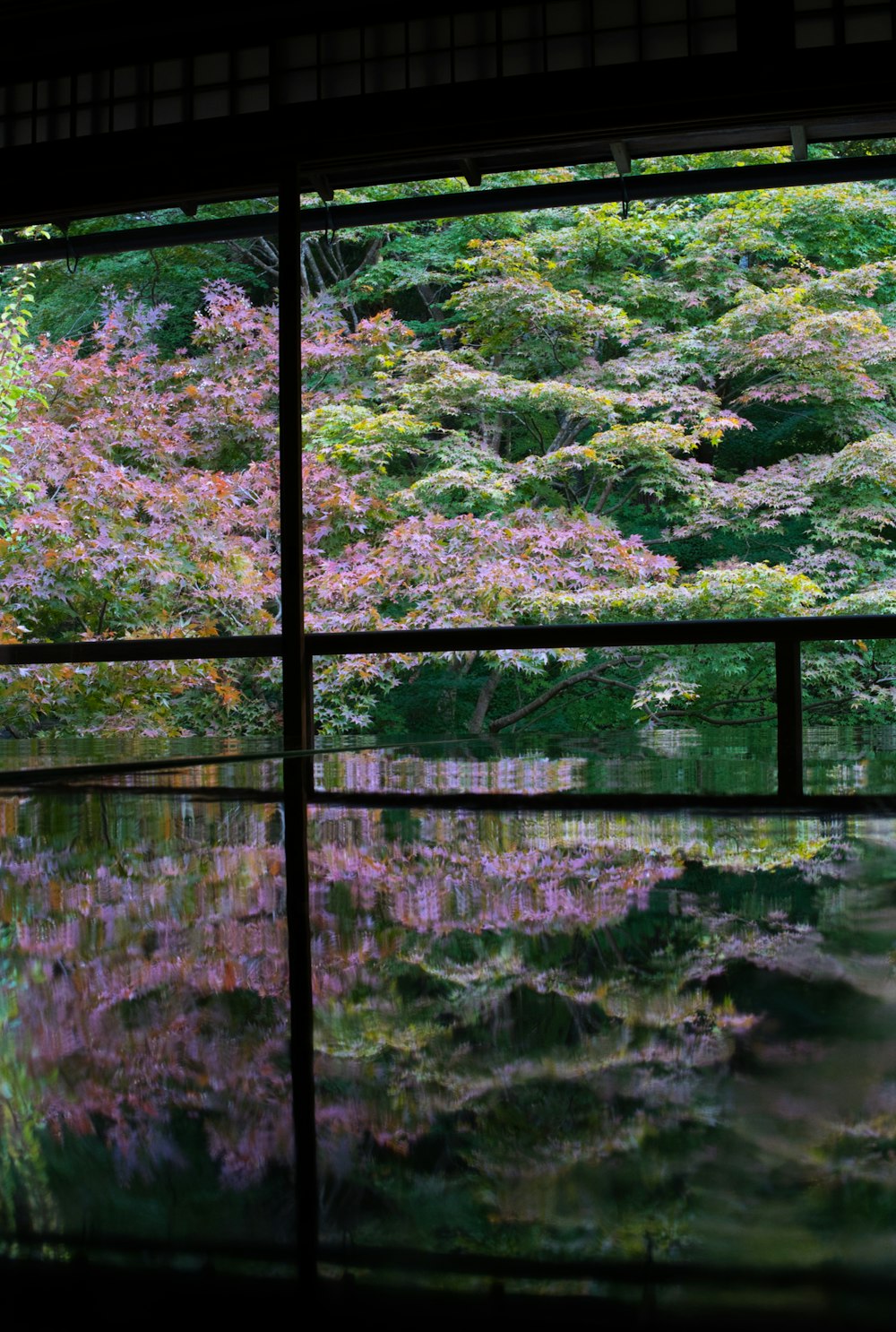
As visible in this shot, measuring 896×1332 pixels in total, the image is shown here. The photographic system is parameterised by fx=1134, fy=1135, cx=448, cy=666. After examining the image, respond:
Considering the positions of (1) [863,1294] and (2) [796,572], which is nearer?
(1) [863,1294]

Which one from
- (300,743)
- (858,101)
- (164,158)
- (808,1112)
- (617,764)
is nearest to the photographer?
(808,1112)

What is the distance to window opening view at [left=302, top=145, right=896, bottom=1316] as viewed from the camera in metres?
0.40

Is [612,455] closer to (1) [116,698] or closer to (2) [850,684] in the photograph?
(2) [850,684]

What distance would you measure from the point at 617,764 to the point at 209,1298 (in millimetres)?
1981

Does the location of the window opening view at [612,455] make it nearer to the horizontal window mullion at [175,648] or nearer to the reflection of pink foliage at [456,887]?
the horizontal window mullion at [175,648]

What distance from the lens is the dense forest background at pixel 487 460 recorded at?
22.4 ft

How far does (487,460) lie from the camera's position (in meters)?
7.41

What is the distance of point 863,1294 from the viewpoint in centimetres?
34

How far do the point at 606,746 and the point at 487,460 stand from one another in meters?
4.74

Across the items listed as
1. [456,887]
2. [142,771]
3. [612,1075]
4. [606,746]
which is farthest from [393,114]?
[612,1075]

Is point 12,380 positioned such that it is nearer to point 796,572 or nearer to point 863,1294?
point 796,572

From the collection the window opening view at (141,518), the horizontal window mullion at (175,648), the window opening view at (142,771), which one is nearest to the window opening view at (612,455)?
the window opening view at (141,518)

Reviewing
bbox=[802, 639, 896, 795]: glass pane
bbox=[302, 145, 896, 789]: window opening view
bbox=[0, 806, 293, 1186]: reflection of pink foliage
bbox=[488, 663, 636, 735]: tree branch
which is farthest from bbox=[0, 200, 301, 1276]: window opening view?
bbox=[802, 639, 896, 795]: glass pane

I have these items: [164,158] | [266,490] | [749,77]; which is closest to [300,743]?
[164,158]
